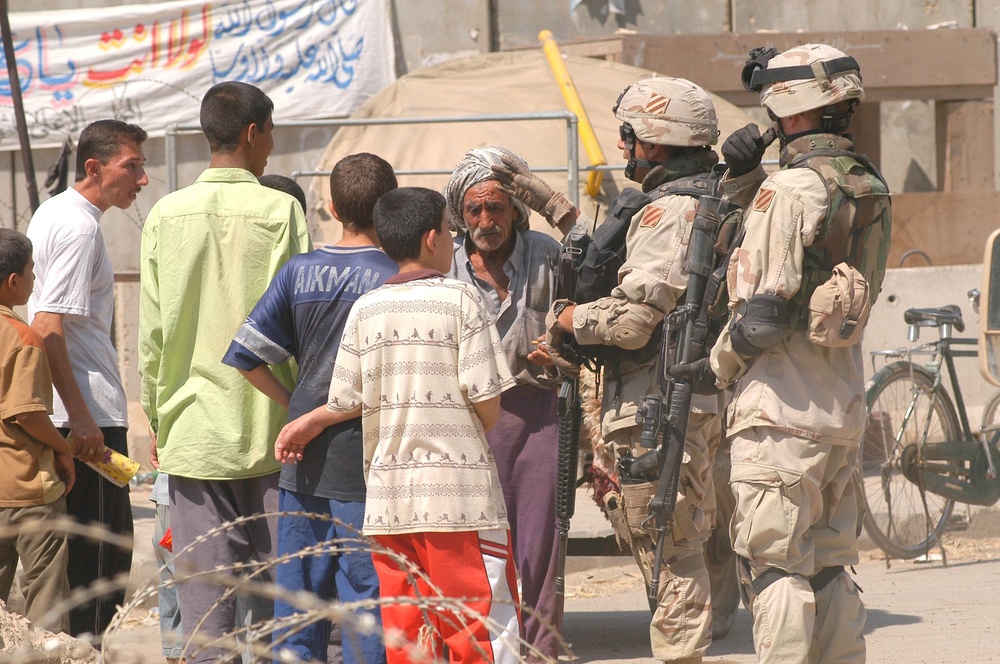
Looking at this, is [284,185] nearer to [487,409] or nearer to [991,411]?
[487,409]

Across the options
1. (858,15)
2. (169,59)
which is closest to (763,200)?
(169,59)

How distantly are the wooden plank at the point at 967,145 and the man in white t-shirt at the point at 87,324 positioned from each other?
773cm

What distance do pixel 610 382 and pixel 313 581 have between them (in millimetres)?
1166

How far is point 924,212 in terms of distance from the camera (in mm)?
10211

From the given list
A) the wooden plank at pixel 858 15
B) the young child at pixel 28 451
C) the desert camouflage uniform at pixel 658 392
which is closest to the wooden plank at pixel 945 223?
the wooden plank at pixel 858 15

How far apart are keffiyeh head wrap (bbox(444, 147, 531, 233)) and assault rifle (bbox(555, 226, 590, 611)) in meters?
0.27

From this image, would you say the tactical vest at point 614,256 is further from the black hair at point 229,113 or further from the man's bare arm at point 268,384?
the black hair at point 229,113

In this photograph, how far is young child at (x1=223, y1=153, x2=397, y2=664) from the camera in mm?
3611

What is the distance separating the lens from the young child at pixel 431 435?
3.36m

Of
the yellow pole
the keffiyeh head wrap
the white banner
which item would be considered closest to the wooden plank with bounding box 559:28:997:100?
the yellow pole

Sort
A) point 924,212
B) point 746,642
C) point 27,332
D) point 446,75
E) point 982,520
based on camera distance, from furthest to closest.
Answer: point 924,212
point 446,75
point 982,520
point 746,642
point 27,332

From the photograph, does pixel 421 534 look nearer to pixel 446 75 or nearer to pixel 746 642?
pixel 746 642

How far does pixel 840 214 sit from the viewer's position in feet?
11.4

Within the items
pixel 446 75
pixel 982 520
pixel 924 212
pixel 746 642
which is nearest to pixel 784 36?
pixel 924 212
